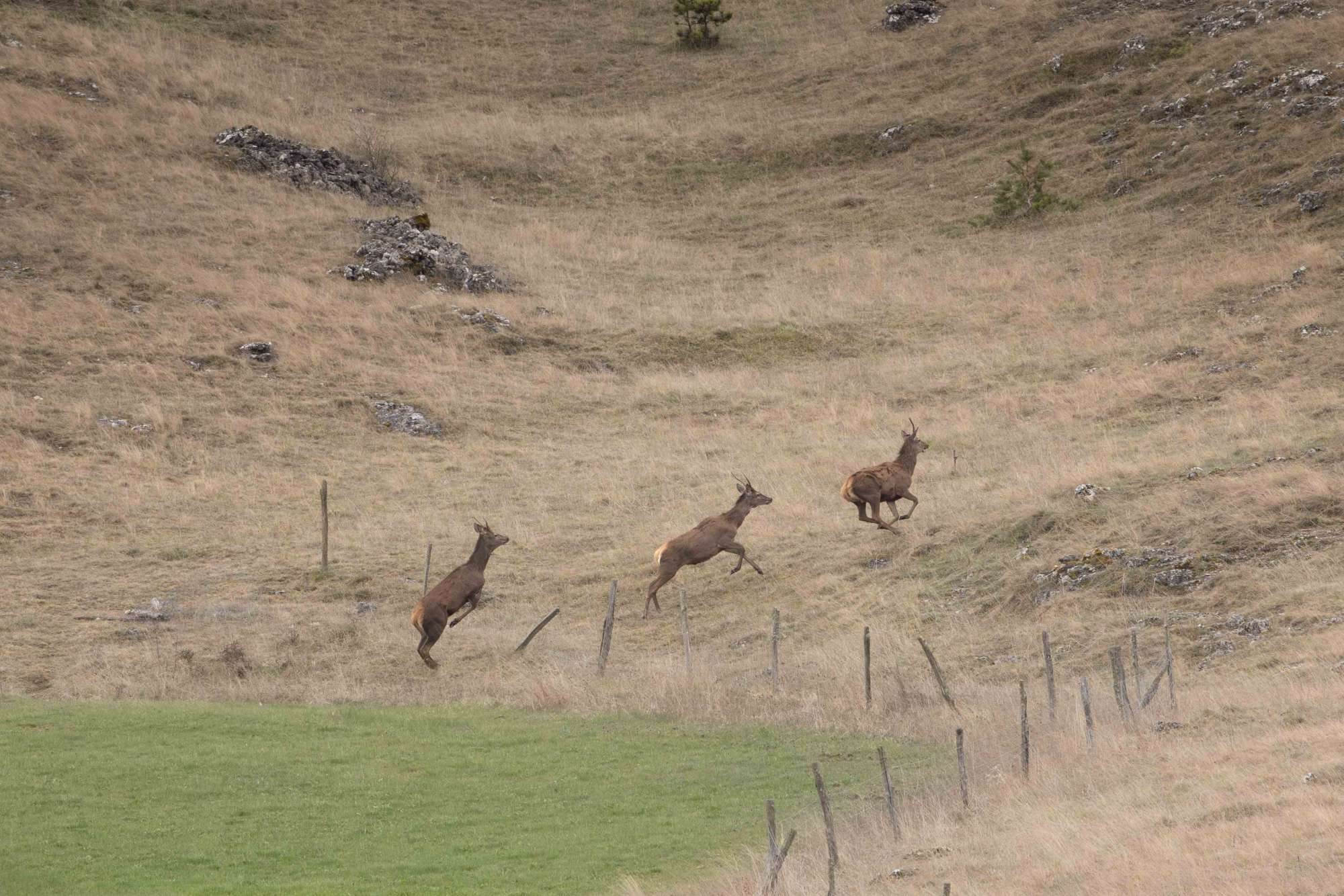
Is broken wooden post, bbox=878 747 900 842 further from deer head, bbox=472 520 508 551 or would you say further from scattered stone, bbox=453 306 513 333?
scattered stone, bbox=453 306 513 333

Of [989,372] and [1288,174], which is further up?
[1288,174]

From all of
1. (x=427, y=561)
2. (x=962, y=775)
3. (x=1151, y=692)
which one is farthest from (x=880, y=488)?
(x=962, y=775)

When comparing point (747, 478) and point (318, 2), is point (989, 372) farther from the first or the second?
point (318, 2)

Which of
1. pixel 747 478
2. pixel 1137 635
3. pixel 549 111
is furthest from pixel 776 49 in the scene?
pixel 1137 635

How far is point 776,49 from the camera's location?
3031 inches

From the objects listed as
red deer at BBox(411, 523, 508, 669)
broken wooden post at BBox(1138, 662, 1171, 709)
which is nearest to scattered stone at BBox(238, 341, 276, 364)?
red deer at BBox(411, 523, 508, 669)

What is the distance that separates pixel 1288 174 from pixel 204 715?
134 feet

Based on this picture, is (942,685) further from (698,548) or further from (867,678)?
(698,548)

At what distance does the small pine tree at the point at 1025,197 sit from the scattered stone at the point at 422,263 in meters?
19.1

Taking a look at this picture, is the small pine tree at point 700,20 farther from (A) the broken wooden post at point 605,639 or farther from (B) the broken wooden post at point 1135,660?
(B) the broken wooden post at point 1135,660

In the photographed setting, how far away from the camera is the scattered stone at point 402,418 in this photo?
3797 cm

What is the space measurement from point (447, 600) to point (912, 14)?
59.8m

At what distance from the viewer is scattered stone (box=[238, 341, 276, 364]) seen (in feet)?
136

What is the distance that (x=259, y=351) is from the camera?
4169cm
